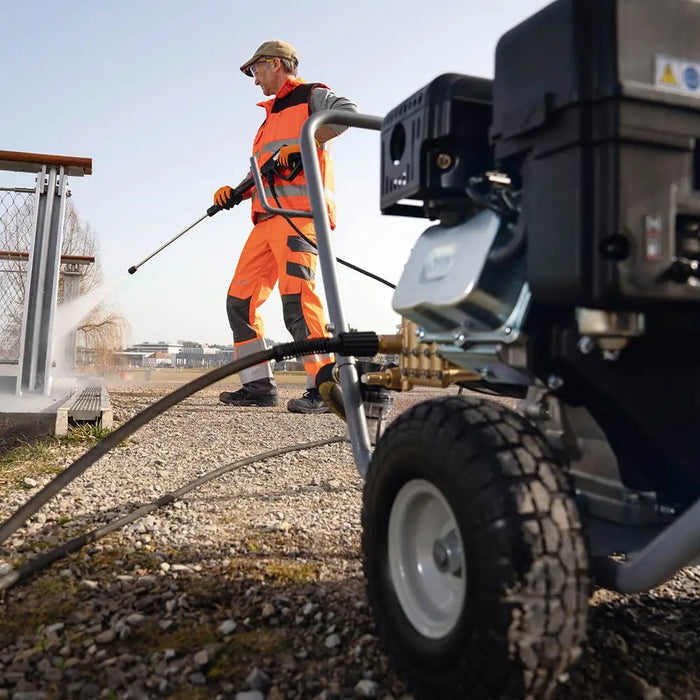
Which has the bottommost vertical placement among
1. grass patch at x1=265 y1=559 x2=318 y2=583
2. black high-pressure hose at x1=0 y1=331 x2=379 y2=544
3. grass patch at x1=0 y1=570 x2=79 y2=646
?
grass patch at x1=0 y1=570 x2=79 y2=646

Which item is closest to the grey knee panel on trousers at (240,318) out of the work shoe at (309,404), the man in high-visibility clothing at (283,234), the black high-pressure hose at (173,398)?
the man in high-visibility clothing at (283,234)

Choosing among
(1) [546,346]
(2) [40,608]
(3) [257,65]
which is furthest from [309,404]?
(1) [546,346]

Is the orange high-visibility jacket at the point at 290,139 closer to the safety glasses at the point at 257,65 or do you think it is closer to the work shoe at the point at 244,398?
the safety glasses at the point at 257,65

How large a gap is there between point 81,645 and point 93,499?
124cm

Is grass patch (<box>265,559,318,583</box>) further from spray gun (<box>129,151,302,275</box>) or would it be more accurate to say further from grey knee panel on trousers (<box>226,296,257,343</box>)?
grey knee panel on trousers (<box>226,296,257,343</box>)

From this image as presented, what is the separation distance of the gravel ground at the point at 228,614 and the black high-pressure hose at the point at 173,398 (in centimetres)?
22

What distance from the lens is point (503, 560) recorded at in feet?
2.95

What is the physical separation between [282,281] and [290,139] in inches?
34.3

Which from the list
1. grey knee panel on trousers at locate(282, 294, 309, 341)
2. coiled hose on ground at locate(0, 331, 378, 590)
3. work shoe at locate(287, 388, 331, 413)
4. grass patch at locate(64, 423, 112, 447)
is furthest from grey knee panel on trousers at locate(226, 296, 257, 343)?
coiled hose on ground at locate(0, 331, 378, 590)

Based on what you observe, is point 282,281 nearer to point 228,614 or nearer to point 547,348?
point 228,614

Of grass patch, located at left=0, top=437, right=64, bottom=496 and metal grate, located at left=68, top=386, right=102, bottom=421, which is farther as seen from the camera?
metal grate, located at left=68, top=386, right=102, bottom=421

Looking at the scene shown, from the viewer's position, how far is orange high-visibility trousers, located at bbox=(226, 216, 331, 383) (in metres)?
4.20

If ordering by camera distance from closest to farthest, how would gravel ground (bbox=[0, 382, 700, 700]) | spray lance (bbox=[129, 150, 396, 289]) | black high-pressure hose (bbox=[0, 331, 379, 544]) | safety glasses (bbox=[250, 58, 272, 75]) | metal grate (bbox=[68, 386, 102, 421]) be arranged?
gravel ground (bbox=[0, 382, 700, 700]) < black high-pressure hose (bbox=[0, 331, 379, 544]) < spray lance (bbox=[129, 150, 396, 289]) < metal grate (bbox=[68, 386, 102, 421]) < safety glasses (bbox=[250, 58, 272, 75])

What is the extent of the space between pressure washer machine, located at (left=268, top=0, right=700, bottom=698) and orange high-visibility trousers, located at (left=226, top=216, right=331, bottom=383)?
2.81m
